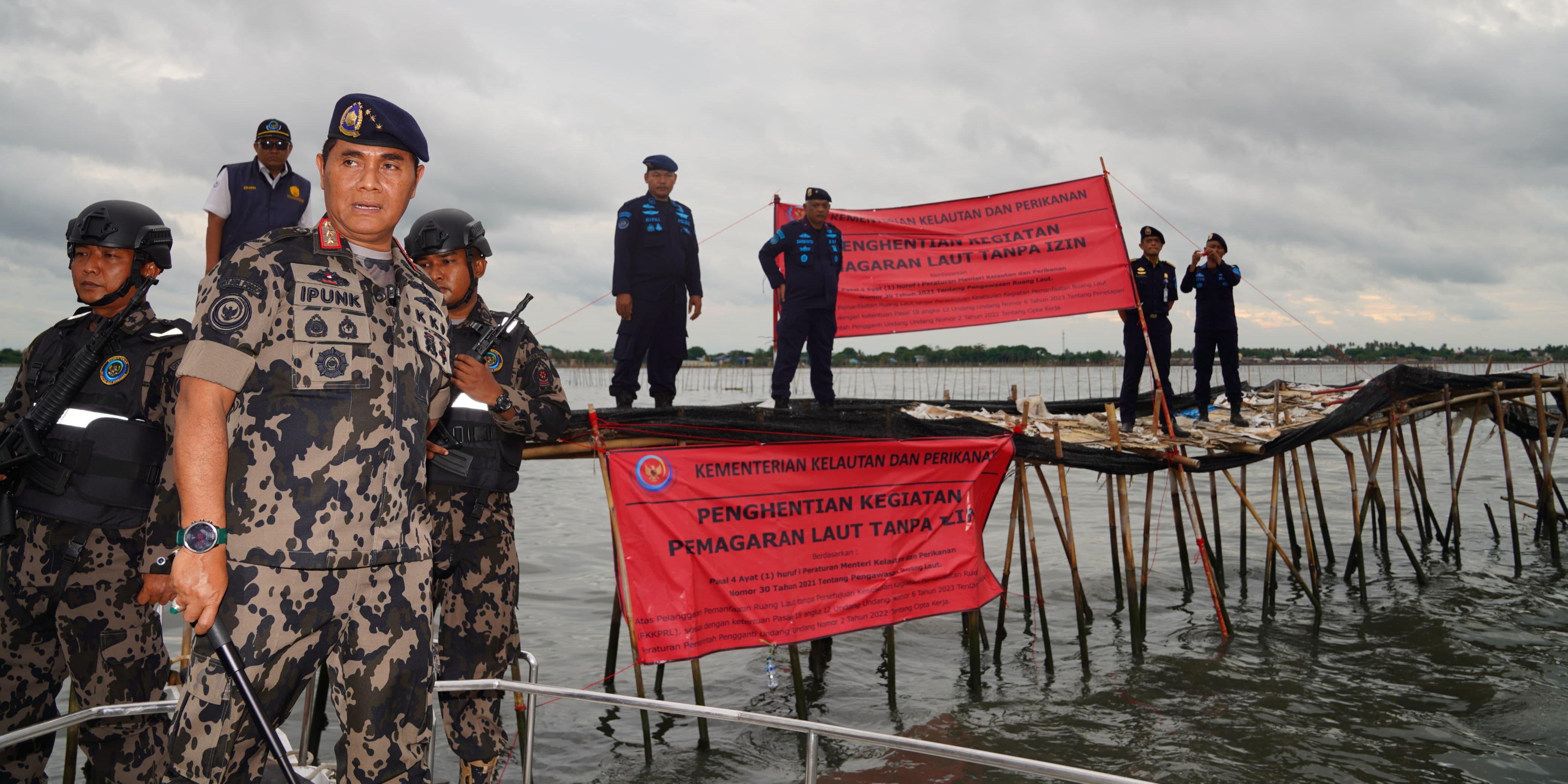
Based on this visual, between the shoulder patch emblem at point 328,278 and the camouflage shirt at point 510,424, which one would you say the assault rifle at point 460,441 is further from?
the shoulder patch emblem at point 328,278

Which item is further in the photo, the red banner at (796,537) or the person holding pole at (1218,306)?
the person holding pole at (1218,306)

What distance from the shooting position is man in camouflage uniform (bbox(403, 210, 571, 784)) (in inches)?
166

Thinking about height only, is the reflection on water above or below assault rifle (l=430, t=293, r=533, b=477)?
below

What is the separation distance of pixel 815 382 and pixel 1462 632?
757cm

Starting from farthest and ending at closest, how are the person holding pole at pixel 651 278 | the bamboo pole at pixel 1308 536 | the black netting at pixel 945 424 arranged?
1. the bamboo pole at pixel 1308 536
2. the person holding pole at pixel 651 278
3. the black netting at pixel 945 424

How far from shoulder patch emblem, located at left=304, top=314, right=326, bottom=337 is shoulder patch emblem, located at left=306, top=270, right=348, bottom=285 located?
4.2 inches

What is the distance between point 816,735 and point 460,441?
2392 millimetres

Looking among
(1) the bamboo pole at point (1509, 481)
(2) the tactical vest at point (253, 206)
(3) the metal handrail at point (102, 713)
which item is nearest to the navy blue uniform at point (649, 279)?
(2) the tactical vest at point (253, 206)

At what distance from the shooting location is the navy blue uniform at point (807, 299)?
8391mm

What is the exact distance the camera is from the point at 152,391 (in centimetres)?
376

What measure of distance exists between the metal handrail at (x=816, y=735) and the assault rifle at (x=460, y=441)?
1147 mm

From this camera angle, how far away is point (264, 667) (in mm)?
2256

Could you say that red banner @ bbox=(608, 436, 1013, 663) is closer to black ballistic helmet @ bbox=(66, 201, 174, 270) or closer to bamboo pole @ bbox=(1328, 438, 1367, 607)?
black ballistic helmet @ bbox=(66, 201, 174, 270)

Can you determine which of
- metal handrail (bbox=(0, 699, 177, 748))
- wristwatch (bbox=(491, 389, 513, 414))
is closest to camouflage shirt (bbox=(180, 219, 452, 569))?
metal handrail (bbox=(0, 699, 177, 748))
